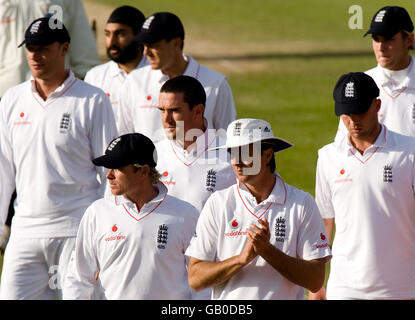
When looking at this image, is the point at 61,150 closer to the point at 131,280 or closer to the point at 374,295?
the point at 131,280

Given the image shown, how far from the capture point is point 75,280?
792 cm

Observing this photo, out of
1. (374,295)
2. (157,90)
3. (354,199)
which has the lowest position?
(374,295)


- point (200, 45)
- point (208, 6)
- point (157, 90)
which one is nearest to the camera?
point (157, 90)

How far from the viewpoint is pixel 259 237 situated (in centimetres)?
712

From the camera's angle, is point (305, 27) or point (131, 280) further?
point (305, 27)

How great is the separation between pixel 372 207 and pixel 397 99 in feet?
5.50

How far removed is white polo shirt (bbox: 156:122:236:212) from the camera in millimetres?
8789

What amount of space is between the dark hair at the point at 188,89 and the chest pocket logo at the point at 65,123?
0.80m

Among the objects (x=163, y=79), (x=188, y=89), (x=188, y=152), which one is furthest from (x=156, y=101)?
(x=188, y=152)

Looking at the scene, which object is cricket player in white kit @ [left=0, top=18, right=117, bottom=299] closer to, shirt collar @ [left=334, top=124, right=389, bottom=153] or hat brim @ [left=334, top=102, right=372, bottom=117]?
shirt collar @ [left=334, top=124, right=389, bottom=153]

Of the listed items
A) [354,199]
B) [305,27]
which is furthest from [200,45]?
[354,199]

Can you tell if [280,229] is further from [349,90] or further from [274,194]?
[349,90]
